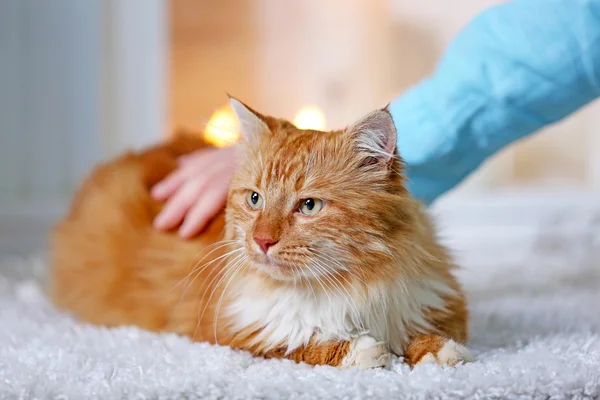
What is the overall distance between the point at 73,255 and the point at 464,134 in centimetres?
95

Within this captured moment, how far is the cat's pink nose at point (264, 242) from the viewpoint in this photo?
3.43ft

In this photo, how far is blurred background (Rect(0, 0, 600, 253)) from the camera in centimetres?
276

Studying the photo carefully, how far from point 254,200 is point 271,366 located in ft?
0.91

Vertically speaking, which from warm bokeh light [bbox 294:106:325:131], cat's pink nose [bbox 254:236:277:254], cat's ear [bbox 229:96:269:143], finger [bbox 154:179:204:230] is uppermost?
cat's ear [bbox 229:96:269:143]

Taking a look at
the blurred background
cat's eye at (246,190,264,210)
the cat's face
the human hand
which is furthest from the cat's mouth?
the blurred background

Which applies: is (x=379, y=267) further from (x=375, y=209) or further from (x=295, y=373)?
(x=295, y=373)

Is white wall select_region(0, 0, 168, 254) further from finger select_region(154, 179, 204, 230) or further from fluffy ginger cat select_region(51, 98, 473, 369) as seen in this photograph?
fluffy ginger cat select_region(51, 98, 473, 369)

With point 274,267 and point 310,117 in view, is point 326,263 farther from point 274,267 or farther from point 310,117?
point 310,117

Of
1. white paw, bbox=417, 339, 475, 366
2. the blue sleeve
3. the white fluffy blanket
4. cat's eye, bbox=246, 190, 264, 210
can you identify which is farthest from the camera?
the blue sleeve

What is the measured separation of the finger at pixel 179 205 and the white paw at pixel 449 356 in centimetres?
62

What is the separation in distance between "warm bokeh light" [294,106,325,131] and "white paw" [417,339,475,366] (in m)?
2.06

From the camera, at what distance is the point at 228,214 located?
1.22 meters

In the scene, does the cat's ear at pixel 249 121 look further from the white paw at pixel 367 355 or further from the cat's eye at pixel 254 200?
the white paw at pixel 367 355

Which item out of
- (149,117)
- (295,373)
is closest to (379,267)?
(295,373)
